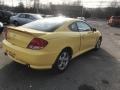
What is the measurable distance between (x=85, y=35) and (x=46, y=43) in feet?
6.89

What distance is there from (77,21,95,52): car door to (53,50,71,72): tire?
2.93ft

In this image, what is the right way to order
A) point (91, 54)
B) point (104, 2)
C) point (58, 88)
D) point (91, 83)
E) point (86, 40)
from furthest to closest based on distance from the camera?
point (104, 2) < point (91, 54) < point (86, 40) < point (91, 83) < point (58, 88)

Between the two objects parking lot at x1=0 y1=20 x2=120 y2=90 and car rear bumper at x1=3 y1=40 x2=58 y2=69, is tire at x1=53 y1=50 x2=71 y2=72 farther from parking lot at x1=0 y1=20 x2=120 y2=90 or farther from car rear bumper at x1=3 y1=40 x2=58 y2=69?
car rear bumper at x1=3 y1=40 x2=58 y2=69

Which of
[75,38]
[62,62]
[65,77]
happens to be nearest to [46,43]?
[62,62]

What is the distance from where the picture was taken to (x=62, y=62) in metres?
4.90

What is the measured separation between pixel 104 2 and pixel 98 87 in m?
53.8

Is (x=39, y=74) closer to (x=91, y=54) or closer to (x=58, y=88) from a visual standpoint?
(x=58, y=88)

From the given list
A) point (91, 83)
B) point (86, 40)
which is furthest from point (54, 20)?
point (91, 83)

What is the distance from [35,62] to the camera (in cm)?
410

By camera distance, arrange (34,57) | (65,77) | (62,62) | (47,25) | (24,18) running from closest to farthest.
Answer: (34,57)
(65,77)
(62,62)
(47,25)
(24,18)

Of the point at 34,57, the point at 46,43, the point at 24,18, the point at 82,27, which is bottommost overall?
the point at 34,57

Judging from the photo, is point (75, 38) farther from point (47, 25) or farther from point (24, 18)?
point (24, 18)

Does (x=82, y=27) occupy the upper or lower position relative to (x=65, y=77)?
upper

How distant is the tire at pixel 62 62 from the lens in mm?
4648
